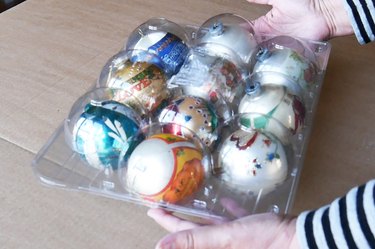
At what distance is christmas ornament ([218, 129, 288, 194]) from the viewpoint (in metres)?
0.66

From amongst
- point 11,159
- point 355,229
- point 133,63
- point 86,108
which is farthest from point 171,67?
point 355,229

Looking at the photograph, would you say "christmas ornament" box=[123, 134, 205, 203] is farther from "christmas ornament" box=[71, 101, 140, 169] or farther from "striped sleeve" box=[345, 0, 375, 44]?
"striped sleeve" box=[345, 0, 375, 44]

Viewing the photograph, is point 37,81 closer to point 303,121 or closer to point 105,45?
point 105,45

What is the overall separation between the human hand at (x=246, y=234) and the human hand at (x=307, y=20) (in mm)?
453

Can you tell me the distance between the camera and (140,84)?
2.54 ft

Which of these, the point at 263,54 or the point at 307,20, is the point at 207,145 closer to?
the point at 263,54

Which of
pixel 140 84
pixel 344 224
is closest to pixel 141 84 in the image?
pixel 140 84

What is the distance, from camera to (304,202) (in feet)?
2.28

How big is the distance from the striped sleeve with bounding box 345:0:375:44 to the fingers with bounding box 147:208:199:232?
470mm

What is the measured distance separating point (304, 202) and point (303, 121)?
0.39 feet

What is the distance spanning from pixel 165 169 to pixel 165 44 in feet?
0.92

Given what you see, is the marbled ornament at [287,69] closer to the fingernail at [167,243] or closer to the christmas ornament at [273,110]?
the christmas ornament at [273,110]

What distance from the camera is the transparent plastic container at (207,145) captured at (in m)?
0.66

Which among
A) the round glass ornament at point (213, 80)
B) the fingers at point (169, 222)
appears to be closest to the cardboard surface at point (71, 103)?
the fingers at point (169, 222)
